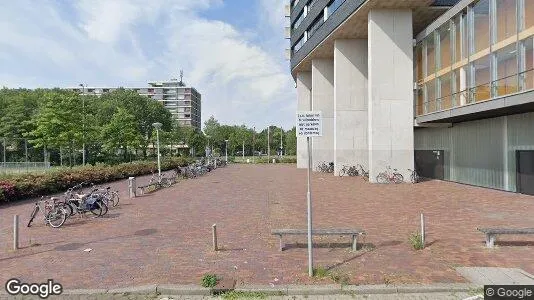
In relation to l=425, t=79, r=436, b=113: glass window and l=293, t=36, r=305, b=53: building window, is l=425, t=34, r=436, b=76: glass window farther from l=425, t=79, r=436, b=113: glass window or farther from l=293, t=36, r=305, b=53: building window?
l=293, t=36, r=305, b=53: building window

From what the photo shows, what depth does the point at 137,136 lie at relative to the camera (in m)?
49.3

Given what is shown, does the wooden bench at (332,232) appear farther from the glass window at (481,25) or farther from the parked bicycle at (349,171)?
the parked bicycle at (349,171)

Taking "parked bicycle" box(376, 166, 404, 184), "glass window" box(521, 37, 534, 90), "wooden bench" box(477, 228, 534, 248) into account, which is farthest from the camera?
"parked bicycle" box(376, 166, 404, 184)

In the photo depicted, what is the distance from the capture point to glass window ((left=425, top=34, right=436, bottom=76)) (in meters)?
20.3

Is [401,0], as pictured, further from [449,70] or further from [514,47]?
[514,47]

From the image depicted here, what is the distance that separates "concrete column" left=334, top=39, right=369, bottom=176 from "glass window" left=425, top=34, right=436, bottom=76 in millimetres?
7095

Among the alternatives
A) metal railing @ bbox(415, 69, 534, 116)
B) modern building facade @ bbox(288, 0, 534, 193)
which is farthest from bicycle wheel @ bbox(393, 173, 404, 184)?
metal railing @ bbox(415, 69, 534, 116)

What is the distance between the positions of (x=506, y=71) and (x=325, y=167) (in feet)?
63.8

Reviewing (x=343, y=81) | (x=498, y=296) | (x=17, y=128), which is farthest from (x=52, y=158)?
(x=498, y=296)

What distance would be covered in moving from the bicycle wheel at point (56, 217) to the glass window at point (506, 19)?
17388 millimetres

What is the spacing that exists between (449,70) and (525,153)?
5.74 metres

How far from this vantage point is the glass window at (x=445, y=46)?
61.1 feet

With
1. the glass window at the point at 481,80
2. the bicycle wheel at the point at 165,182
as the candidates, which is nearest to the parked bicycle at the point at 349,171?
the glass window at the point at 481,80

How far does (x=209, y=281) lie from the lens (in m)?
5.36
